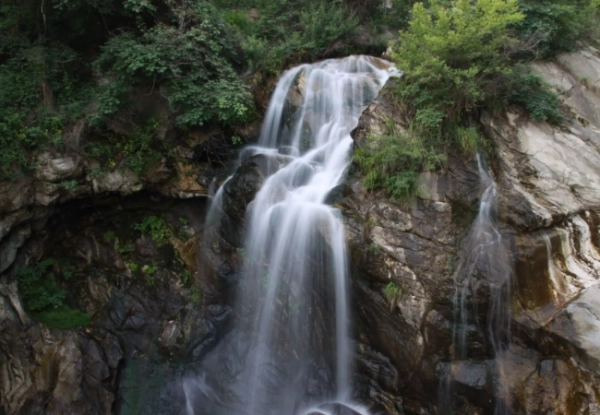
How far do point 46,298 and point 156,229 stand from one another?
95.4 inches

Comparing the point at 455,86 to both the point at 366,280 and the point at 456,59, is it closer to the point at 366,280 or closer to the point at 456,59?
the point at 456,59

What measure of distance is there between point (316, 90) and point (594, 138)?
5.58 metres

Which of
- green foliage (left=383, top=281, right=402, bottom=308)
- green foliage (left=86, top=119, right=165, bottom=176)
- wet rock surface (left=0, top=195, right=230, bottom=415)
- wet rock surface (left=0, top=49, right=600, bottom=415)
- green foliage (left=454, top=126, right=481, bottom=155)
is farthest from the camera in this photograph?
green foliage (left=86, top=119, right=165, bottom=176)

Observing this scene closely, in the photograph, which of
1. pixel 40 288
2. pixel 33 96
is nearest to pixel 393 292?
pixel 40 288

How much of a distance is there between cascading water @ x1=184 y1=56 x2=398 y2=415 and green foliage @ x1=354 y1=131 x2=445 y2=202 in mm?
910

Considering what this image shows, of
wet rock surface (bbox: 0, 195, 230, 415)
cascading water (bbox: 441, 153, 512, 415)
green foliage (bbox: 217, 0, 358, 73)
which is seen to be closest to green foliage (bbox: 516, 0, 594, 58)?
cascading water (bbox: 441, 153, 512, 415)

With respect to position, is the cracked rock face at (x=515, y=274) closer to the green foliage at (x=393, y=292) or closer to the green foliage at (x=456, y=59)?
the green foliage at (x=393, y=292)

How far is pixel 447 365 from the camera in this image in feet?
19.5

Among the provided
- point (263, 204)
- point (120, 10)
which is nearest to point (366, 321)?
point (263, 204)

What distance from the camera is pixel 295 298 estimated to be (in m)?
7.53

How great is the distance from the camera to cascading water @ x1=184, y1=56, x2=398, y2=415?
23.2ft

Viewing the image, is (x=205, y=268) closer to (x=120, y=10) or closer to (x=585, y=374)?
(x=120, y=10)

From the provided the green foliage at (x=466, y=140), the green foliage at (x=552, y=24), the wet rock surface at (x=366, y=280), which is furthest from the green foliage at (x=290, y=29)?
the green foliage at (x=466, y=140)

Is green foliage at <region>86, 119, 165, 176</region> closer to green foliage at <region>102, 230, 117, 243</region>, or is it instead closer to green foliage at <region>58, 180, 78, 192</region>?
green foliage at <region>58, 180, 78, 192</region>
